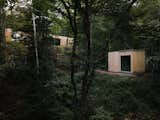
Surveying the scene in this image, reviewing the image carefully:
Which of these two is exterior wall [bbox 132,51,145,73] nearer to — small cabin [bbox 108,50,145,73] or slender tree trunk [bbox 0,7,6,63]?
small cabin [bbox 108,50,145,73]

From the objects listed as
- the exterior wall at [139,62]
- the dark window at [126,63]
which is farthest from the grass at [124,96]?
the dark window at [126,63]

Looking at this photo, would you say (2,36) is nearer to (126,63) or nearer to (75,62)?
(75,62)

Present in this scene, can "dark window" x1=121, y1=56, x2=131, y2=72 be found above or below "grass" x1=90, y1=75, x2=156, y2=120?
above

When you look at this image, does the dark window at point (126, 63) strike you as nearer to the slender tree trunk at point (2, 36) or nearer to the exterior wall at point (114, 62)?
the exterior wall at point (114, 62)

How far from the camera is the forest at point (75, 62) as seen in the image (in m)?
5.36

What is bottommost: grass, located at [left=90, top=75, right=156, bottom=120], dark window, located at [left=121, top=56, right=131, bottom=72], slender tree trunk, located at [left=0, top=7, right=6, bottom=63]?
grass, located at [left=90, top=75, right=156, bottom=120]

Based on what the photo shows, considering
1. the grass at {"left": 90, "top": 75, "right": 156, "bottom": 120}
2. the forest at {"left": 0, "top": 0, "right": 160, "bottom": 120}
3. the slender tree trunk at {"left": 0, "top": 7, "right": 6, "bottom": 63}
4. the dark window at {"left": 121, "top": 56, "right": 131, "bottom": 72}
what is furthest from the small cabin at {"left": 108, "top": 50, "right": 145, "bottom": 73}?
the slender tree trunk at {"left": 0, "top": 7, "right": 6, "bottom": 63}

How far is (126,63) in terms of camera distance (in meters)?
15.5

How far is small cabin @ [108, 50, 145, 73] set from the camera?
1482 cm

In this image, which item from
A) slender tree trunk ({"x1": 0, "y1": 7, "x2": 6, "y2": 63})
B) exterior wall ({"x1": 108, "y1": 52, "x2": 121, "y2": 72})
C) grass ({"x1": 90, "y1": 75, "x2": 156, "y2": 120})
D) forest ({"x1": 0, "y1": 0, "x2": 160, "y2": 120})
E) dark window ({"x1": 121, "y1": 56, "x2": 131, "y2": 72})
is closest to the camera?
forest ({"x1": 0, "y1": 0, "x2": 160, "y2": 120})

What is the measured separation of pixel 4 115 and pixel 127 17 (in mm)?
5355

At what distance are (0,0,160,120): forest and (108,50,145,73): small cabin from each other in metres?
1.44

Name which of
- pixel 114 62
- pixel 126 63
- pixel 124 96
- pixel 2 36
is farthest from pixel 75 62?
pixel 114 62

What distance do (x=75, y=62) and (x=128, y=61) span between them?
32.6ft
